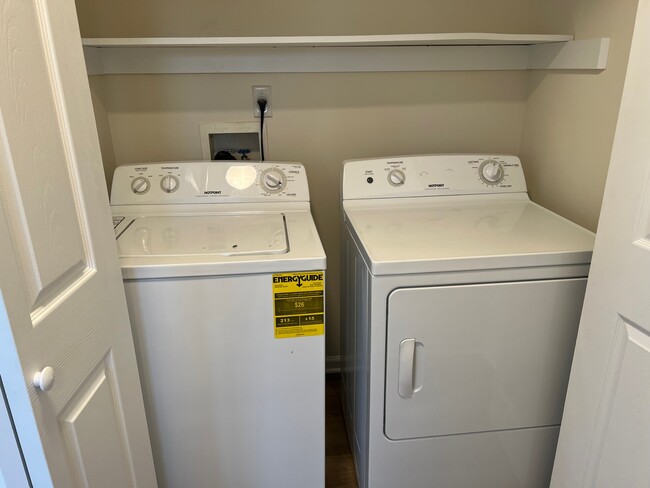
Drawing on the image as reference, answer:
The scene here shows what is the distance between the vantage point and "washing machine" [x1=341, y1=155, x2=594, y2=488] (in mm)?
1240

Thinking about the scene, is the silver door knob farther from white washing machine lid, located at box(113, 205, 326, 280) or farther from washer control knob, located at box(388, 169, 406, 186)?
washer control knob, located at box(388, 169, 406, 186)

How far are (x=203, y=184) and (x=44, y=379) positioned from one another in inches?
38.9

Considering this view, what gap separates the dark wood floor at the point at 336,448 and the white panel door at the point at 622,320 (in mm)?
801

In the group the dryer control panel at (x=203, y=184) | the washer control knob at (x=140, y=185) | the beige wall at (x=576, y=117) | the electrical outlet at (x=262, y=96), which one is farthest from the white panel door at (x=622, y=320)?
the washer control knob at (x=140, y=185)

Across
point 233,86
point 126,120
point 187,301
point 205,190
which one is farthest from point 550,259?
point 126,120

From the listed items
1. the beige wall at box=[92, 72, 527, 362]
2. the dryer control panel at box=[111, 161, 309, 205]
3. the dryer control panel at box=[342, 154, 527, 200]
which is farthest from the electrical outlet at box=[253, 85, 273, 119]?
the dryer control panel at box=[342, 154, 527, 200]

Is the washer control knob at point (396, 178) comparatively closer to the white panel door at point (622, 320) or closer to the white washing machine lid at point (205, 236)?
the white washing machine lid at point (205, 236)

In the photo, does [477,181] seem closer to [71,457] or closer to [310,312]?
[310,312]

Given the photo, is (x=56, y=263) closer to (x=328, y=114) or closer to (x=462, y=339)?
(x=462, y=339)

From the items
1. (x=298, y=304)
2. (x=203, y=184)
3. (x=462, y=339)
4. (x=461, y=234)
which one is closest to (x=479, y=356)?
(x=462, y=339)

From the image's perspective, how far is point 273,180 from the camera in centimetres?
163

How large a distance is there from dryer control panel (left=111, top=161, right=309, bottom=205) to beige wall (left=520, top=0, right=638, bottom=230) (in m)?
0.91

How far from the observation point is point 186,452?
1354 mm

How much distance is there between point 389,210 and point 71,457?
1.14 metres
